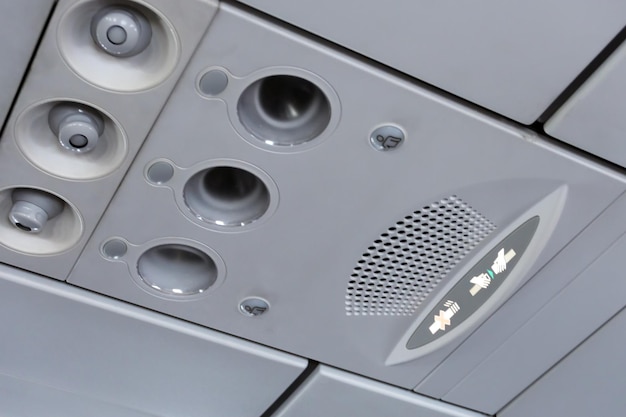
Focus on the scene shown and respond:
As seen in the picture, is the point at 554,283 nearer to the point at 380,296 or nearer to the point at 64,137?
the point at 380,296

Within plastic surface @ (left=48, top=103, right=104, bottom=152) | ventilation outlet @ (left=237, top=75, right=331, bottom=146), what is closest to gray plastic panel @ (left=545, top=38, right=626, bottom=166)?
ventilation outlet @ (left=237, top=75, right=331, bottom=146)

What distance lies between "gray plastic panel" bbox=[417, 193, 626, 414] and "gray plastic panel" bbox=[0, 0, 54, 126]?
2.29ft

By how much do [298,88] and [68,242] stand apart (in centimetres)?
35

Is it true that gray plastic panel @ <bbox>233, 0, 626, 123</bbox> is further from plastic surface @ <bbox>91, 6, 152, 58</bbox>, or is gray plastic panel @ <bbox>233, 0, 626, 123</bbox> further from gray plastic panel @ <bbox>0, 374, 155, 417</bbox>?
gray plastic panel @ <bbox>0, 374, 155, 417</bbox>

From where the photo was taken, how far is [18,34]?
901mm

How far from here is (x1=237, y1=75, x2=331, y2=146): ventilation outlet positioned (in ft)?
3.29

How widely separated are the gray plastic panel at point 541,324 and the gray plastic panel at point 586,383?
0.6 inches

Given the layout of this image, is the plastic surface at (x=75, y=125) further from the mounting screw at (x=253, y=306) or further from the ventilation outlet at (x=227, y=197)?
the mounting screw at (x=253, y=306)

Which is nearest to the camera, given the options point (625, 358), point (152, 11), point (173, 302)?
point (152, 11)

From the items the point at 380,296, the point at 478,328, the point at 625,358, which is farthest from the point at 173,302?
the point at 625,358

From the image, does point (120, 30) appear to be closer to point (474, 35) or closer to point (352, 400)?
point (474, 35)

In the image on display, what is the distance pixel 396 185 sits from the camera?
105 centimetres

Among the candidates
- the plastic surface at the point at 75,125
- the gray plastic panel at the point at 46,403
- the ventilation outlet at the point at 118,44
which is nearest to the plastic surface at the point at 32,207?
the plastic surface at the point at 75,125

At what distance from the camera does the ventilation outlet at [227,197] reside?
1089 mm
